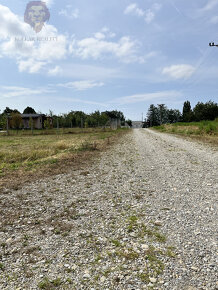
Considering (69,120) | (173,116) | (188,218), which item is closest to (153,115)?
(173,116)

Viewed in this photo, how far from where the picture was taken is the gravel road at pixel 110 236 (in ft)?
7.39

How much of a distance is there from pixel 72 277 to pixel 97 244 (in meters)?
0.67

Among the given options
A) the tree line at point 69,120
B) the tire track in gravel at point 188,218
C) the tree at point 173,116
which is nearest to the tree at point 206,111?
the tree line at point 69,120

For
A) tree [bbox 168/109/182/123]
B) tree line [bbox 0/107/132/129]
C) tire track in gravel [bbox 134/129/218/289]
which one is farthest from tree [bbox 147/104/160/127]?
tire track in gravel [bbox 134/129/218/289]

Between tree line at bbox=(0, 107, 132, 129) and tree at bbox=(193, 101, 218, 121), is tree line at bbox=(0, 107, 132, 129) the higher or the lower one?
the lower one

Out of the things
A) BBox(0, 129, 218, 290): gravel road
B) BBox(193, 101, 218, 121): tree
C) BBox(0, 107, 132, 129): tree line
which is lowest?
BBox(0, 129, 218, 290): gravel road

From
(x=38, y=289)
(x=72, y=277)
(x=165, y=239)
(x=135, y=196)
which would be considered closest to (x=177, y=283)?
(x=165, y=239)

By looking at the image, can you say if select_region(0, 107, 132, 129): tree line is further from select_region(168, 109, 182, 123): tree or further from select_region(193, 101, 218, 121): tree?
select_region(168, 109, 182, 123): tree

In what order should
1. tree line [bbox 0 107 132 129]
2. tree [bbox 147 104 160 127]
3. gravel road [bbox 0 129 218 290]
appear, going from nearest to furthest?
1. gravel road [bbox 0 129 218 290]
2. tree line [bbox 0 107 132 129]
3. tree [bbox 147 104 160 127]

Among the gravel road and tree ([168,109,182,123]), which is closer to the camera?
the gravel road

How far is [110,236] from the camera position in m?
3.08

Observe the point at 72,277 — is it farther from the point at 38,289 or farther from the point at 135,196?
the point at 135,196

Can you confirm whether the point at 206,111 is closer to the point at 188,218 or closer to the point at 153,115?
the point at 153,115

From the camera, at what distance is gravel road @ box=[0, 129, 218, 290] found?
2252 mm
